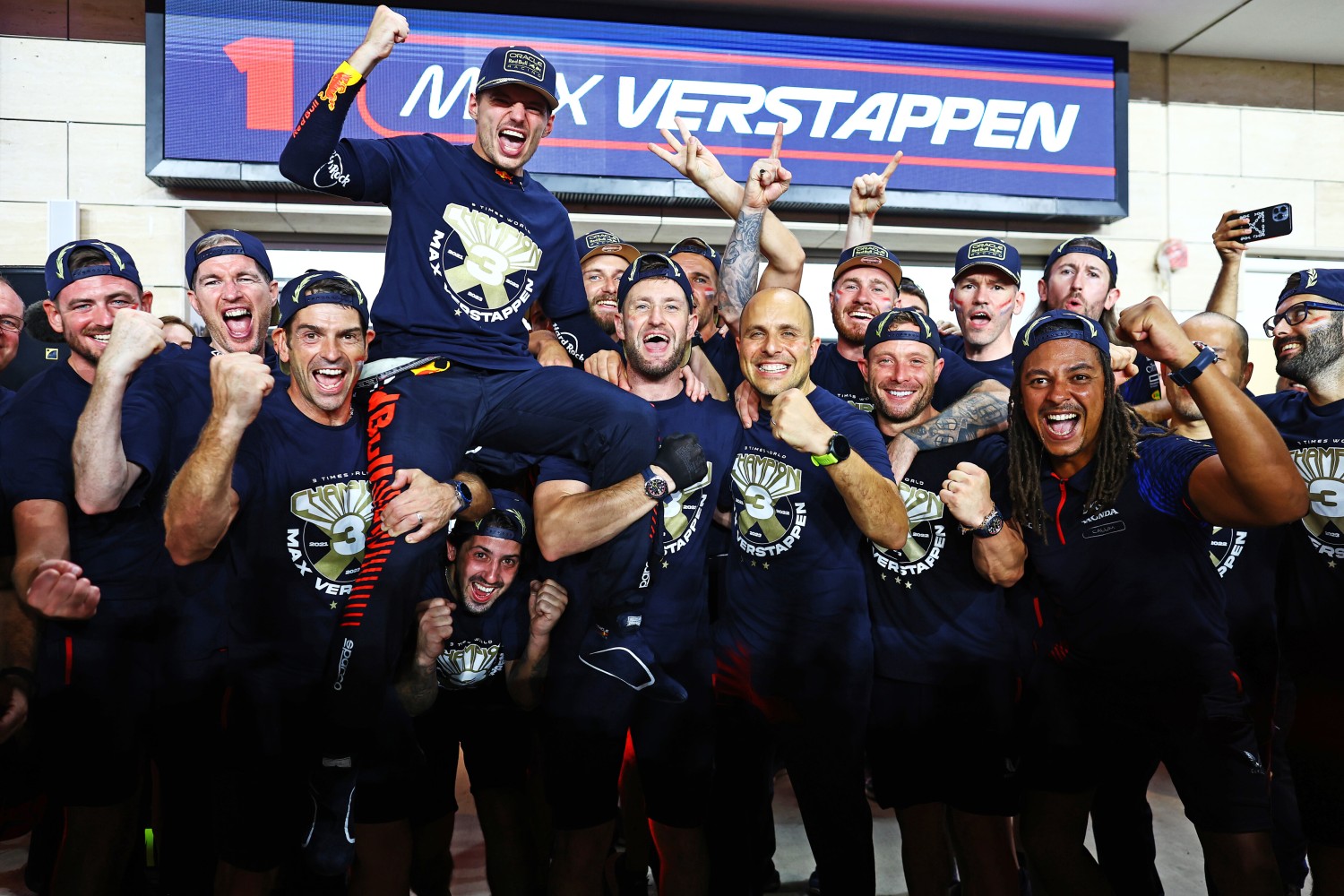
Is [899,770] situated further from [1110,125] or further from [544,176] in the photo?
[1110,125]

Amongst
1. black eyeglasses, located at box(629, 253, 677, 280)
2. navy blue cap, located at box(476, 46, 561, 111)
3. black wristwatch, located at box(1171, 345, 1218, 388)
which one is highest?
navy blue cap, located at box(476, 46, 561, 111)

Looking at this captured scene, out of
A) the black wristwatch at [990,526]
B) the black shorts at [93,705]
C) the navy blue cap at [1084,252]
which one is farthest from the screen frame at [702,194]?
the black wristwatch at [990,526]

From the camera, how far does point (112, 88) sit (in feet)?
21.4

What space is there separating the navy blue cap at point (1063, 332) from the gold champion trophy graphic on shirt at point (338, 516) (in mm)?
2104

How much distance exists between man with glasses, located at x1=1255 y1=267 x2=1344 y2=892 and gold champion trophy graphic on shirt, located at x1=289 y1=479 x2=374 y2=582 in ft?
10.1

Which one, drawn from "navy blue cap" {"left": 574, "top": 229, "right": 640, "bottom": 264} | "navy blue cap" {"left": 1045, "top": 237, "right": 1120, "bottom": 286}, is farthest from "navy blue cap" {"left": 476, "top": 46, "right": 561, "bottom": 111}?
"navy blue cap" {"left": 1045, "top": 237, "right": 1120, "bottom": 286}

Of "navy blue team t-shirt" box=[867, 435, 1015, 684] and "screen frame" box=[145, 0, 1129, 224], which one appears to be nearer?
"navy blue team t-shirt" box=[867, 435, 1015, 684]

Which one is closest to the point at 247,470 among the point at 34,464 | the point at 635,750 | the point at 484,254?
the point at 34,464

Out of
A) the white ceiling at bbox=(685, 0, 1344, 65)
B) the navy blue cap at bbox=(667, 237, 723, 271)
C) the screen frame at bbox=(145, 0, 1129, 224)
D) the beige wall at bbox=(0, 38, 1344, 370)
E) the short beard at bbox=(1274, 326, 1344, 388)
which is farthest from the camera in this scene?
the white ceiling at bbox=(685, 0, 1344, 65)

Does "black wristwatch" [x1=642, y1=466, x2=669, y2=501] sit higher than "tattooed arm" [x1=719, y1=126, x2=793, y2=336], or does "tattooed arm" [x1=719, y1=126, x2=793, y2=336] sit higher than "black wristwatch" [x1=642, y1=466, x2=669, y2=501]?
"tattooed arm" [x1=719, y1=126, x2=793, y2=336]

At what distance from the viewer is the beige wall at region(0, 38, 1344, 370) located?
6.45 m

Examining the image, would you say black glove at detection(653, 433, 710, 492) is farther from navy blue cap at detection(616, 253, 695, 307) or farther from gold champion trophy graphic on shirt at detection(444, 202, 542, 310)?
gold champion trophy graphic on shirt at detection(444, 202, 542, 310)

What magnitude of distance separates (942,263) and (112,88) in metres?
5.90

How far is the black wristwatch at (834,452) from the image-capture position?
2.93 m
